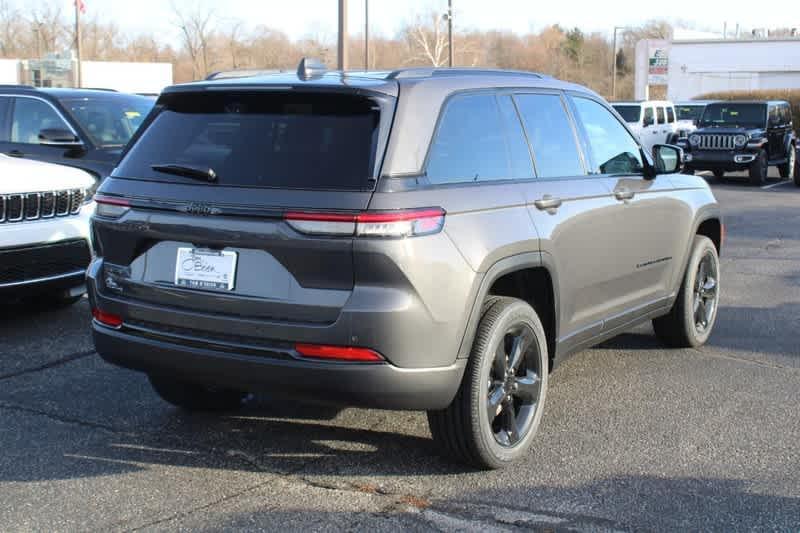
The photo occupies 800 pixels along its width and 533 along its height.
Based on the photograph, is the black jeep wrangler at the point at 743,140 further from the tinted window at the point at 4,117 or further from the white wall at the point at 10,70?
the white wall at the point at 10,70

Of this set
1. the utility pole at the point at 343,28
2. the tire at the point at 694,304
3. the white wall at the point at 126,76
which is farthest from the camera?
the white wall at the point at 126,76

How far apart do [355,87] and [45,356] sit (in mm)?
3443

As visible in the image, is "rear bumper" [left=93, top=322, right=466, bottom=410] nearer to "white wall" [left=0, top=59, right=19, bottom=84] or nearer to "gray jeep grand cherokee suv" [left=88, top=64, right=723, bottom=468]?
"gray jeep grand cherokee suv" [left=88, top=64, right=723, bottom=468]

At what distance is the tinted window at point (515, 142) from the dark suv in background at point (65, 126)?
226 inches

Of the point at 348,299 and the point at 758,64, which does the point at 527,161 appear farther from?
the point at 758,64

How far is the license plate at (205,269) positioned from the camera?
4.01 meters

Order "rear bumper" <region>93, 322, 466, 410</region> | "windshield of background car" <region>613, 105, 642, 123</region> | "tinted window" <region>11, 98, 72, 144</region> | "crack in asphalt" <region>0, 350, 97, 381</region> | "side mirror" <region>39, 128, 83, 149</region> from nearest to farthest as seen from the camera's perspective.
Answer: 1. "rear bumper" <region>93, 322, 466, 410</region>
2. "crack in asphalt" <region>0, 350, 97, 381</region>
3. "side mirror" <region>39, 128, 83, 149</region>
4. "tinted window" <region>11, 98, 72, 144</region>
5. "windshield of background car" <region>613, 105, 642, 123</region>

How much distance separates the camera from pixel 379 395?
12.8 ft

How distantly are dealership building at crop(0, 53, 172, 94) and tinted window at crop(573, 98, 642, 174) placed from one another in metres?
55.7

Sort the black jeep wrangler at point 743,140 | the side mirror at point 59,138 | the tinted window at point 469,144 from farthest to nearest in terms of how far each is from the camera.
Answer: the black jeep wrangler at point 743,140 < the side mirror at point 59,138 < the tinted window at point 469,144

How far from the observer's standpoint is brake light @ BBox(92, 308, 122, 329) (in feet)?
14.4

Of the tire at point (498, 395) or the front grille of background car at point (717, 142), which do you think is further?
the front grille of background car at point (717, 142)

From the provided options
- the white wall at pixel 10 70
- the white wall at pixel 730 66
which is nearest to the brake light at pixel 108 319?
the white wall at pixel 10 70

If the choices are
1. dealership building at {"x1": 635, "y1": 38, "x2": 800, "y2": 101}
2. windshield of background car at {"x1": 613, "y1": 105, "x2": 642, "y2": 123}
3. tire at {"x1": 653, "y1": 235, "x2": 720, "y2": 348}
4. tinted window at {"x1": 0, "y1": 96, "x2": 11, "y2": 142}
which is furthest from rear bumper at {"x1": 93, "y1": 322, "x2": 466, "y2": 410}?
dealership building at {"x1": 635, "y1": 38, "x2": 800, "y2": 101}
